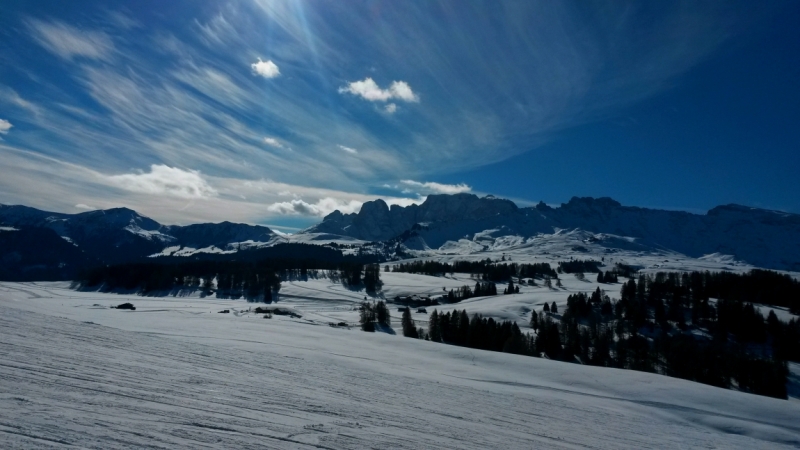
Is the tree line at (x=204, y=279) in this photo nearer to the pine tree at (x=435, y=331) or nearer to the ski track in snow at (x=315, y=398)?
the pine tree at (x=435, y=331)

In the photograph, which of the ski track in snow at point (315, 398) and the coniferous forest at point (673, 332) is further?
the coniferous forest at point (673, 332)

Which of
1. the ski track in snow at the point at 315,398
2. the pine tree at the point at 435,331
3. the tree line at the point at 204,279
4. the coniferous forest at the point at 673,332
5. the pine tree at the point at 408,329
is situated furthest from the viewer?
the tree line at the point at 204,279

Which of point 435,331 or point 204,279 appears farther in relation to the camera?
point 204,279

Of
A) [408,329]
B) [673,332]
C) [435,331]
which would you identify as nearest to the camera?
[408,329]

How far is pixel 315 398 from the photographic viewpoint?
13.0 m

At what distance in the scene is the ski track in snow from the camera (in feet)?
29.1

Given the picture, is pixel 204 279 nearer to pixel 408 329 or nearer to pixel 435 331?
pixel 408 329

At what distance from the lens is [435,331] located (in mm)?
75812

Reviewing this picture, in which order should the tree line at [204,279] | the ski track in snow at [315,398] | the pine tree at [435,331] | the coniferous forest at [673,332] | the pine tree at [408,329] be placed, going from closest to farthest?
the ski track in snow at [315,398] → the coniferous forest at [673,332] → the pine tree at [408,329] → the pine tree at [435,331] → the tree line at [204,279]

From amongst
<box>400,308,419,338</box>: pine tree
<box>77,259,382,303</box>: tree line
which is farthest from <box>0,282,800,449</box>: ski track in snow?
<box>77,259,382,303</box>: tree line

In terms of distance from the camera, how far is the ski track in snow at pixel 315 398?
886cm

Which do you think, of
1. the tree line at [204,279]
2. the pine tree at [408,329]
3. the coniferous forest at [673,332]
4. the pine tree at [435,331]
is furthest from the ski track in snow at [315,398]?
the tree line at [204,279]

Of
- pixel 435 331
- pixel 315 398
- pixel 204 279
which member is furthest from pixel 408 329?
pixel 204 279

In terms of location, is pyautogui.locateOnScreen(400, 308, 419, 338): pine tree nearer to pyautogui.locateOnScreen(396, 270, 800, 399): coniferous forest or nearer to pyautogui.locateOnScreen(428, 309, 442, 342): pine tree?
pyautogui.locateOnScreen(396, 270, 800, 399): coniferous forest
